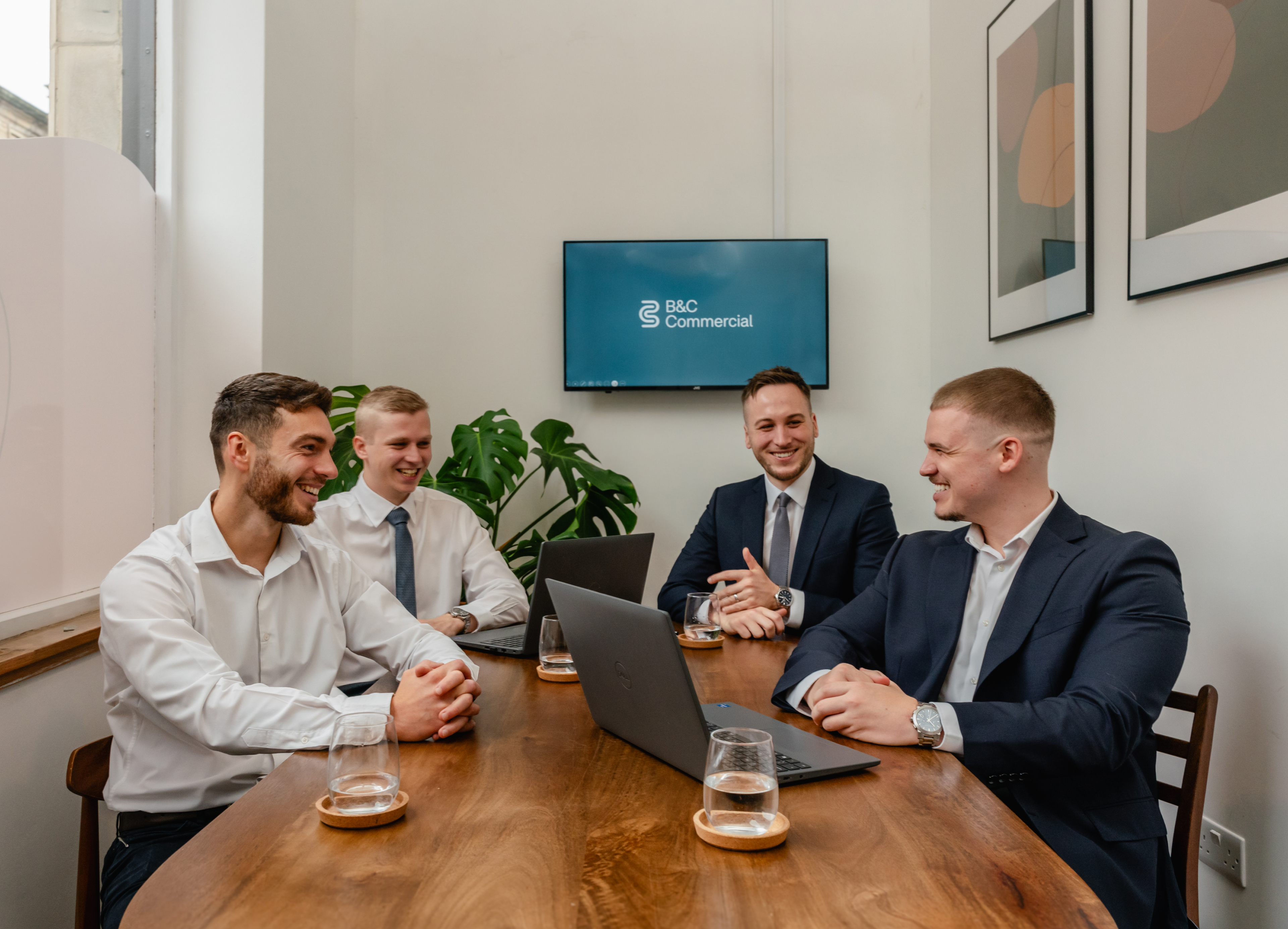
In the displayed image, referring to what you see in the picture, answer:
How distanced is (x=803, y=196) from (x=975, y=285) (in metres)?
0.87

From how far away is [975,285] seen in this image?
11.7 feet

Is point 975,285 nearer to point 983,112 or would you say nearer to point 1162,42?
point 983,112

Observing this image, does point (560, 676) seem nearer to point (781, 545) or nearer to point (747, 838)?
point (747, 838)

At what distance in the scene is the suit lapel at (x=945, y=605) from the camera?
1.85m

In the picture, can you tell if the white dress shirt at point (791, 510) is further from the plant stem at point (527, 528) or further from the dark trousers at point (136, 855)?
the dark trousers at point (136, 855)

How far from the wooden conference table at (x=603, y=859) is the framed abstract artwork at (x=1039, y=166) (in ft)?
6.35

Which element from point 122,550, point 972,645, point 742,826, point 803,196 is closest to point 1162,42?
point 972,645

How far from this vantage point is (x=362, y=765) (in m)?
1.16

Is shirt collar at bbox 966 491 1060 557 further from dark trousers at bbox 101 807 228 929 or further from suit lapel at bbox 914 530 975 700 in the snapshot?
dark trousers at bbox 101 807 228 929

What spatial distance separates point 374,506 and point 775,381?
4.49 ft

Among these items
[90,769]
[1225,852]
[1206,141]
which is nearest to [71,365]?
[90,769]

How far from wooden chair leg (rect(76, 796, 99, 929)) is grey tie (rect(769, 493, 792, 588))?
6.42 feet

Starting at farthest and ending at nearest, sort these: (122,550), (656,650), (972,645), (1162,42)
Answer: (122,550) < (1162,42) < (972,645) < (656,650)

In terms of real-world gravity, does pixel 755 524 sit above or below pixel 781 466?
below
